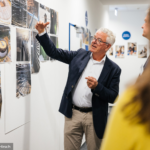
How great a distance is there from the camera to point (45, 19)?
2371 mm

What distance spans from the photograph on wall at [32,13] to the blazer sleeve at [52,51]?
25cm

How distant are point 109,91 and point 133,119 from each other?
163cm

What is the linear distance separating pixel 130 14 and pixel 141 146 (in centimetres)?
818

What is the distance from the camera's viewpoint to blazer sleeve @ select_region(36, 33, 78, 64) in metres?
1.87

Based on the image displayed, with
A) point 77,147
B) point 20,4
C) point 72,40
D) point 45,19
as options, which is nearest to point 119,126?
point 20,4

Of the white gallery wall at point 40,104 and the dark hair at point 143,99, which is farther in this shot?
the white gallery wall at point 40,104

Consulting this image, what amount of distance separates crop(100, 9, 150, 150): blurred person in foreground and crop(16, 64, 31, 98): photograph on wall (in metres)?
1.51

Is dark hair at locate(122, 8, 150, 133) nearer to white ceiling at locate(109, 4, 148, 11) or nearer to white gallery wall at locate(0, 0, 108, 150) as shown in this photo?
white gallery wall at locate(0, 0, 108, 150)

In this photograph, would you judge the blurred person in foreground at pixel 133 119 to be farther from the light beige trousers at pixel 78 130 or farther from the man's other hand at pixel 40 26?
the light beige trousers at pixel 78 130

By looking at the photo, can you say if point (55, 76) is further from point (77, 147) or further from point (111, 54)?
point (111, 54)

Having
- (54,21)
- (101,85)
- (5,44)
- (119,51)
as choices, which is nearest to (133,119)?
(5,44)

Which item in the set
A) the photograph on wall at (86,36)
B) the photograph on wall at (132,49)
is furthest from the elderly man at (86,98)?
the photograph on wall at (132,49)

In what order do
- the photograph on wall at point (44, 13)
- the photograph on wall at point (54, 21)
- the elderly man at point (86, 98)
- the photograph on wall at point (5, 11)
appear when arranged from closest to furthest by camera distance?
1. the photograph on wall at point (5, 11)
2. the elderly man at point (86, 98)
3. the photograph on wall at point (44, 13)
4. the photograph on wall at point (54, 21)

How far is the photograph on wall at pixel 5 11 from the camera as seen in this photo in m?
1.61
